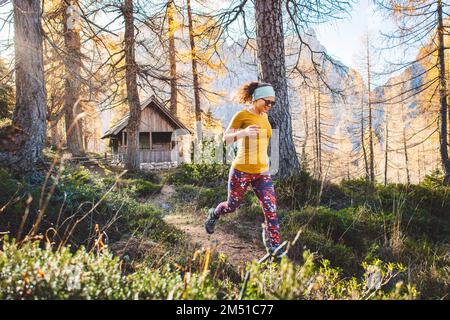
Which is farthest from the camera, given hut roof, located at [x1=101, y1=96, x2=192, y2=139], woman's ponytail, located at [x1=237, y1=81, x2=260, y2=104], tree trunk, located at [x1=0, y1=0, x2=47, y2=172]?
hut roof, located at [x1=101, y1=96, x2=192, y2=139]

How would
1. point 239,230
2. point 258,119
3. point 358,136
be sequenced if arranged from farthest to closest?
1. point 358,136
2. point 239,230
3. point 258,119

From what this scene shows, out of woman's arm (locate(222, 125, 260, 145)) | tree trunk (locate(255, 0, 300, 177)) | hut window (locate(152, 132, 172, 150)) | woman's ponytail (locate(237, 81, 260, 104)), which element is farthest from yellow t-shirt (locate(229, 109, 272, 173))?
hut window (locate(152, 132, 172, 150))

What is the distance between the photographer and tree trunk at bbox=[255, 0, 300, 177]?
6766 mm

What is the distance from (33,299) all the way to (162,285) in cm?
63

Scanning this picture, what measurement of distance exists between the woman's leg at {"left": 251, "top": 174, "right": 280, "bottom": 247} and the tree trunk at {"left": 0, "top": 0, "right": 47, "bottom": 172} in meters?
4.52

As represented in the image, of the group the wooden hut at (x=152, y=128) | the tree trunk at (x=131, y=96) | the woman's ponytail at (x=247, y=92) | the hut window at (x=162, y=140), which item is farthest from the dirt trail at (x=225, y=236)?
the hut window at (x=162, y=140)

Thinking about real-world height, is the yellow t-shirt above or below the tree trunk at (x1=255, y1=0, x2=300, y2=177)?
below

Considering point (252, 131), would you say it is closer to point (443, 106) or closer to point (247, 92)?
point (247, 92)

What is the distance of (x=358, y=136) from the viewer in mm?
30578

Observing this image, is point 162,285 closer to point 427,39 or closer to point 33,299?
point 33,299

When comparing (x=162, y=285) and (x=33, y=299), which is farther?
(x=162, y=285)

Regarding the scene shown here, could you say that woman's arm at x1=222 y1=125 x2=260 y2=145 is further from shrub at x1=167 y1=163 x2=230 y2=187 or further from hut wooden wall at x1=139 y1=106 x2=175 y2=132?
hut wooden wall at x1=139 y1=106 x2=175 y2=132

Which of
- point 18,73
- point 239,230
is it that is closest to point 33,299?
point 239,230

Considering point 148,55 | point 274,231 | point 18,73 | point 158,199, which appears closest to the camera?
point 274,231
